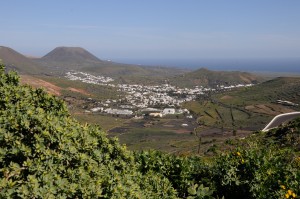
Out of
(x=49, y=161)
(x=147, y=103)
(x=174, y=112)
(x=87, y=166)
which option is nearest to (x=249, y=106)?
(x=174, y=112)

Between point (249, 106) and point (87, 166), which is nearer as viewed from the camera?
point (87, 166)

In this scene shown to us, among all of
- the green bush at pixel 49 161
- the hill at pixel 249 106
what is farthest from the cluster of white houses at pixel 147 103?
the green bush at pixel 49 161

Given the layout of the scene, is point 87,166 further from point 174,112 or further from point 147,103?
point 147,103

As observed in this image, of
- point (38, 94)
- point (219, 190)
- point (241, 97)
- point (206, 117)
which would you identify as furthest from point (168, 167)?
point (241, 97)

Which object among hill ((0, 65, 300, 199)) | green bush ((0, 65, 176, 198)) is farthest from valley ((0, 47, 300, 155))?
green bush ((0, 65, 176, 198))

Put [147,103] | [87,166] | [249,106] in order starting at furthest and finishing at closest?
1. [147,103]
2. [249,106]
3. [87,166]

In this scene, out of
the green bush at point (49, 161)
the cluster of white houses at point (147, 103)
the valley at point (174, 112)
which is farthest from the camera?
the cluster of white houses at point (147, 103)

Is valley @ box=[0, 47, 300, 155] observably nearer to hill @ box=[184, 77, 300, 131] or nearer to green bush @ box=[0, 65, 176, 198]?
hill @ box=[184, 77, 300, 131]

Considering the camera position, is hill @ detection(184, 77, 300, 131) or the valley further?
hill @ detection(184, 77, 300, 131)

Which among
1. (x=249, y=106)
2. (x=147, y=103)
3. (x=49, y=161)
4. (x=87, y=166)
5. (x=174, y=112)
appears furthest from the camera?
(x=147, y=103)

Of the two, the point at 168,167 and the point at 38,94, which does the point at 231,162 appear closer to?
the point at 168,167

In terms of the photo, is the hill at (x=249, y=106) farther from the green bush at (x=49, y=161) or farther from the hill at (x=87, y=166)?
the green bush at (x=49, y=161)
